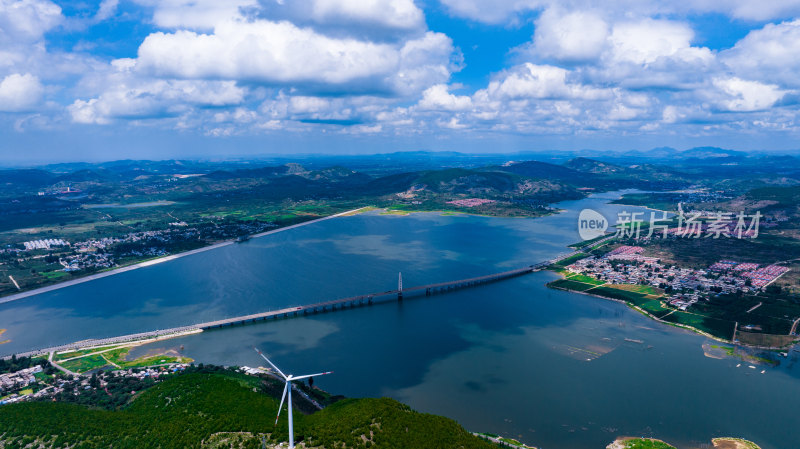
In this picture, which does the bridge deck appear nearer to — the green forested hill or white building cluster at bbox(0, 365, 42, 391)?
white building cluster at bbox(0, 365, 42, 391)

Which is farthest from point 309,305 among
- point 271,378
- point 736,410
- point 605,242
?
point 605,242

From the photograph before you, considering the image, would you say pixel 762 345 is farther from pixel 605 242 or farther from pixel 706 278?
pixel 605 242

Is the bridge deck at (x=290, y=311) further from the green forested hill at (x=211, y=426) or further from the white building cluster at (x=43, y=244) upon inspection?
the white building cluster at (x=43, y=244)

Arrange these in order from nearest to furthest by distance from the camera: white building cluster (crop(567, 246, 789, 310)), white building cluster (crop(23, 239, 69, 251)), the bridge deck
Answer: the bridge deck → white building cluster (crop(567, 246, 789, 310)) → white building cluster (crop(23, 239, 69, 251))

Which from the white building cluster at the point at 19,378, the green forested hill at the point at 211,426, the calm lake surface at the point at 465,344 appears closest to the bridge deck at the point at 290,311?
the calm lake surface at the point at 465,344

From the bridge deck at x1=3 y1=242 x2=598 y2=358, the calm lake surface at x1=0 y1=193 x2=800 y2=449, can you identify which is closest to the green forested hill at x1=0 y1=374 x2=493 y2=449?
the calm lake surface at x1=0 y1=193 x2=800 y2=449
